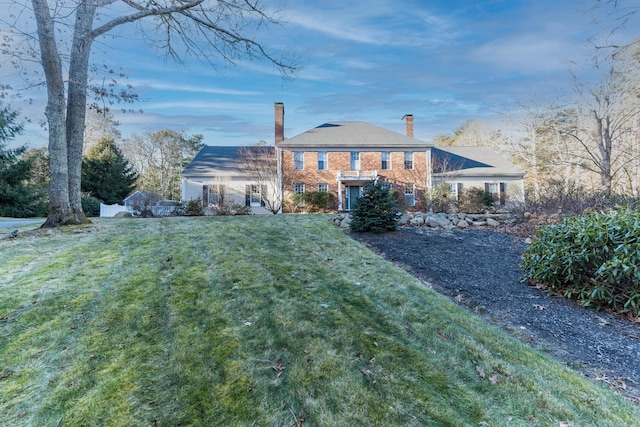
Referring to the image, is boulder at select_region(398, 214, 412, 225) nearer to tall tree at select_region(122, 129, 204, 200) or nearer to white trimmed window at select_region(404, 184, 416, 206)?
white trimmed window at select_region(404, 184, 416, 206)

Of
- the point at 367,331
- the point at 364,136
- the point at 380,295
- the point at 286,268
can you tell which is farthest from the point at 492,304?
the point at 364,136

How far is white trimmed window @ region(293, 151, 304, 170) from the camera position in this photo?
20.5 metres

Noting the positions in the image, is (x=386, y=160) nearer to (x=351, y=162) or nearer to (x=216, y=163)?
(x=351, y=162)

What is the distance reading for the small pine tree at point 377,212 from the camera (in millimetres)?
7691

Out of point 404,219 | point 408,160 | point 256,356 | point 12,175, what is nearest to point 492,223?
point 404,219

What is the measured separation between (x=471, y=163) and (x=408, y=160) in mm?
5805

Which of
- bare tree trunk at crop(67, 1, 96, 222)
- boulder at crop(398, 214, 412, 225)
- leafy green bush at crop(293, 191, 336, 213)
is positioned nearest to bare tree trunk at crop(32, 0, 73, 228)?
bare tree trunk at crop(67, 1, 96, 222)

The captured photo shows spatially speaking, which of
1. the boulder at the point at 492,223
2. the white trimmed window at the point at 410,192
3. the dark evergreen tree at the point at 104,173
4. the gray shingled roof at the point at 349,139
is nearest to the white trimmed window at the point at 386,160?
the gray shingled roof at the point at 349,139

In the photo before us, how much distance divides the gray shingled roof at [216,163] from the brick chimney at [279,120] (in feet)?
6.56

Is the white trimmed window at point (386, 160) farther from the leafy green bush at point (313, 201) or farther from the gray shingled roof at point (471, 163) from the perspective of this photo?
the leafy green bush at point (313, 201)

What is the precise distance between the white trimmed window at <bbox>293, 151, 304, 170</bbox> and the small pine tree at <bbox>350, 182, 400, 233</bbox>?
520 inches

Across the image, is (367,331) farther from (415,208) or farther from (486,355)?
(415,208)

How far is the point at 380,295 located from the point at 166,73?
10.2 m

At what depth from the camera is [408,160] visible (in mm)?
21188
